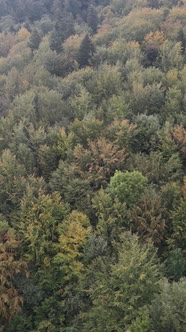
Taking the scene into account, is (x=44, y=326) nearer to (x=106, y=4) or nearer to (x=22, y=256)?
(x=22, y=256)

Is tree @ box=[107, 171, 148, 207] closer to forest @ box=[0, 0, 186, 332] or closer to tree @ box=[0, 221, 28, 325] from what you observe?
forest @ box=[0, 0, 186, 332]

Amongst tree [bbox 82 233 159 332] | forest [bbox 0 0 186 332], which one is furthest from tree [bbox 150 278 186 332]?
tree [bbox 82 233 159 332]

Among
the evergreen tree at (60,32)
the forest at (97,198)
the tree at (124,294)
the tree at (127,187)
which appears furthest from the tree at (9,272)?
the evergreen tree at (60,32)

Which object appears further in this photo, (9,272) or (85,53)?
(85,53)

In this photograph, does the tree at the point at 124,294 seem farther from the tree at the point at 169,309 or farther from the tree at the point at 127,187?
the tree at the point at 127,187

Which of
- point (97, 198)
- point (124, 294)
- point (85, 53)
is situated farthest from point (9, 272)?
point (85, 53)

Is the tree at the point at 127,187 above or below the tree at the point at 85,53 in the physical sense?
below

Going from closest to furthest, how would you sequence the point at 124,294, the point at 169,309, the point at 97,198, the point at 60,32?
1. the point at 169,309
2. the point at 124,294
3. the point at 97,198
4. the point at 60,32

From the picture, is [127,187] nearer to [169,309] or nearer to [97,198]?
[97,198]
